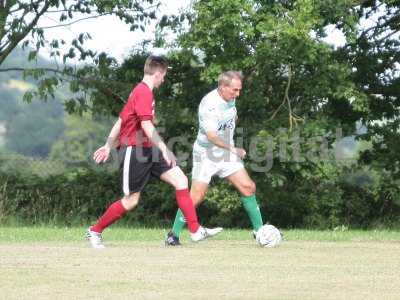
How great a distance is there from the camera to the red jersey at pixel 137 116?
11266 millimetres

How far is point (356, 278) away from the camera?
8.59m

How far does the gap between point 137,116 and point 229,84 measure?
110 centimetres

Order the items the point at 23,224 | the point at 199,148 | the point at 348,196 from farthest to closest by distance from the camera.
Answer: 1. the point at 348,196
2. the point at 23,224
3. the point at 199,148

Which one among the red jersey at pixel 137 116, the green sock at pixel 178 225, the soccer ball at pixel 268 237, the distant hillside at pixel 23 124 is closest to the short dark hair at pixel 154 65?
the red jersey at pixel 137 116

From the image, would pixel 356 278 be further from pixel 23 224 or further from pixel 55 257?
pixel 23 224

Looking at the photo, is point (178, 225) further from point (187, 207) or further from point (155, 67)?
point (155, 67)

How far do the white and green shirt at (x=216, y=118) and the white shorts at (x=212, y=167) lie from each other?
18 centimetres

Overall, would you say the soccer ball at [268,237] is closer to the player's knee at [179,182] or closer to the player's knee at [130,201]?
the player's knee at [179,182]

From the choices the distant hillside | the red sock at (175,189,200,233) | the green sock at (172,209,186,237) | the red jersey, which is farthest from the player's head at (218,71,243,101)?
the distant hillside

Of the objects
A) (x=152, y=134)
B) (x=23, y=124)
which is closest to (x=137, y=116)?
(x=152, y=134)

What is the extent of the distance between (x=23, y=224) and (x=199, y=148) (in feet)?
30.7

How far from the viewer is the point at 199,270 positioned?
9062mm

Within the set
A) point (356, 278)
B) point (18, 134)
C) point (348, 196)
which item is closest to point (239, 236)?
point (356, 278)

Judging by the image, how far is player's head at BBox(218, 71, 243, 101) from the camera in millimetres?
11766
